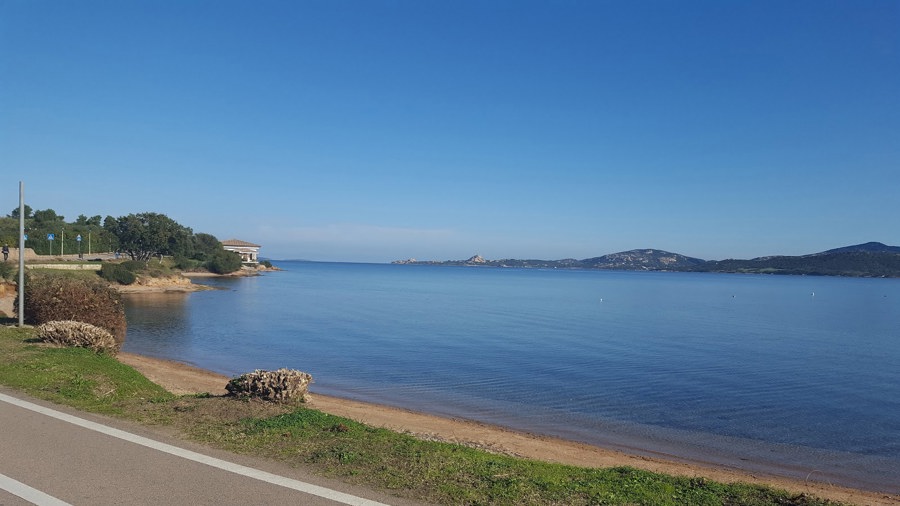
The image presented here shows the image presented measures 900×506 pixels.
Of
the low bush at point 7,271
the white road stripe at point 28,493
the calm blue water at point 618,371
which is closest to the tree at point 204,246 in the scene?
the low bush at point 7,271

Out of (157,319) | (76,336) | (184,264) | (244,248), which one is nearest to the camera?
(76,336)

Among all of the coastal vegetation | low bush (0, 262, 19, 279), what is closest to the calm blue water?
low bush (0, 262, 19, 279)

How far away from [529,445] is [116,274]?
2678 inches

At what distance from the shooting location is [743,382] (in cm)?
2347

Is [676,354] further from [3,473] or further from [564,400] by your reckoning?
[3,473]

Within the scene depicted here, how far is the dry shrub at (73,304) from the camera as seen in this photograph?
21156 millimetres

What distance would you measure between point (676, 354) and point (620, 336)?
7371 millimetres

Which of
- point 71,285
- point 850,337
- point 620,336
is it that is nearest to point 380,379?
point 71,285

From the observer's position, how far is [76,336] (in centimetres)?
1555

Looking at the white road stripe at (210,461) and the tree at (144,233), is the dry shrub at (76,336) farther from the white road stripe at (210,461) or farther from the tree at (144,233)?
the tree at (144,233)

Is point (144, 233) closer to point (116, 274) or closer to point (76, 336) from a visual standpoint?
point (116, 274)

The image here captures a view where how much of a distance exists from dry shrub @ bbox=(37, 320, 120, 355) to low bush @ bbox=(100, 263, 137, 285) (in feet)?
192

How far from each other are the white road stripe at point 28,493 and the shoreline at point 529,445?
4944mm

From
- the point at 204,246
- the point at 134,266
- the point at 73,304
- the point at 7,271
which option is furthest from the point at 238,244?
the point at 73,304
